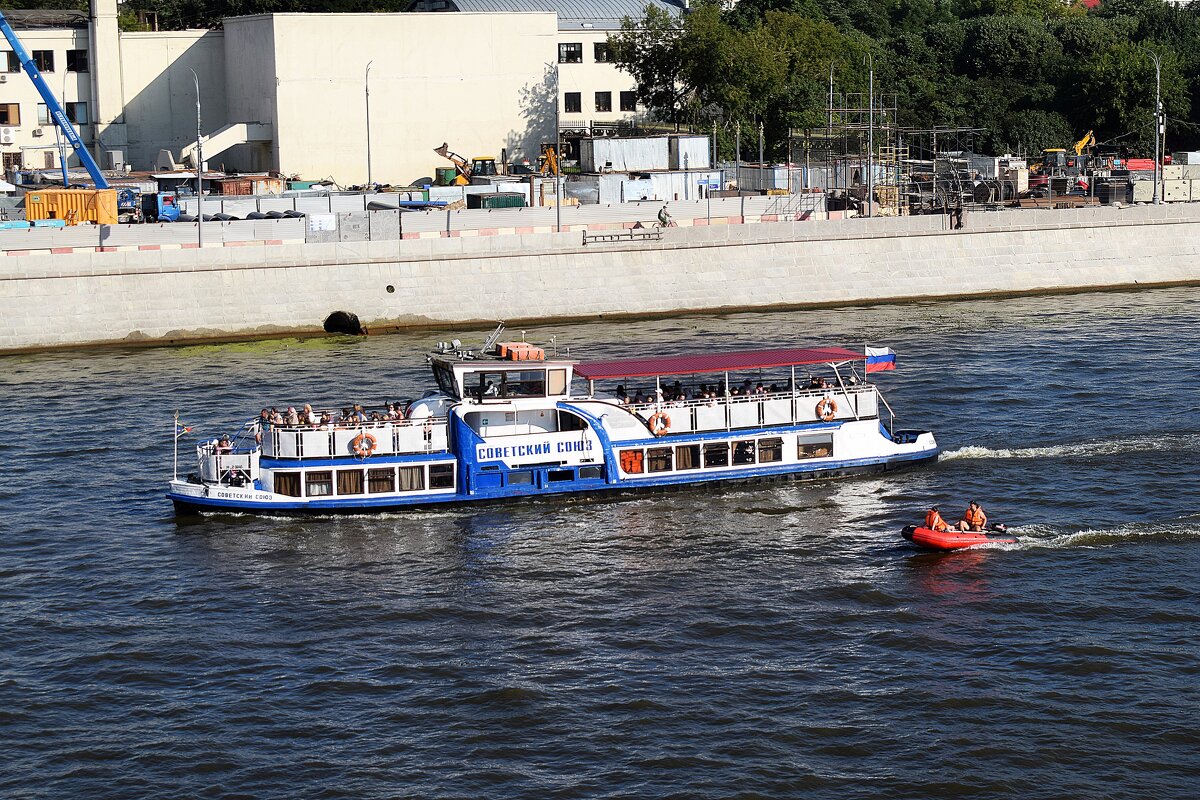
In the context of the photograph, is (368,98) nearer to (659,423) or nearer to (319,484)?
(659,423)

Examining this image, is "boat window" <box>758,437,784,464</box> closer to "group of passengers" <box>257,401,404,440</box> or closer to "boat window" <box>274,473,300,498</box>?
"group of passengers" <box>257,401,404,440</box>

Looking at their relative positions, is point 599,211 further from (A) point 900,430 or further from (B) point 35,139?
(B) point 35,139

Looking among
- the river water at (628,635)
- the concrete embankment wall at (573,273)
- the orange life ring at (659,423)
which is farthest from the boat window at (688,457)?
the concrete embankment wall at (573,273)

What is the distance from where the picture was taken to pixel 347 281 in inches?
3211

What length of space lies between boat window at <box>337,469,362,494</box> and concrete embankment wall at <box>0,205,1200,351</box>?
109 feet

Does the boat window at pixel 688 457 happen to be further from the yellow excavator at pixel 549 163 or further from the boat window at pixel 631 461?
the yellow excavator at pixel 549 163

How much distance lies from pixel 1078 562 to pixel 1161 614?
4.01 m

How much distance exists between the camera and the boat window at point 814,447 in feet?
168

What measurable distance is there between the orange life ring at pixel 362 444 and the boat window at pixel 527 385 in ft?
13.5

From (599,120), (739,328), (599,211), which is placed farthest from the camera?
(599,120)

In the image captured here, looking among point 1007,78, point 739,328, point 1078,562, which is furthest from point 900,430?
point 1007,78

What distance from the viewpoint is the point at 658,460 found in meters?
50.1

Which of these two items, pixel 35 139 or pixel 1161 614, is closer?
pixel 1161 614

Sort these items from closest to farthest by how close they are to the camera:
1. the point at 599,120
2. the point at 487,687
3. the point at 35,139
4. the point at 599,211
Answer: the point at 487,687 → the point at 599,211 → the point at 35,139 → the point at 599,120
